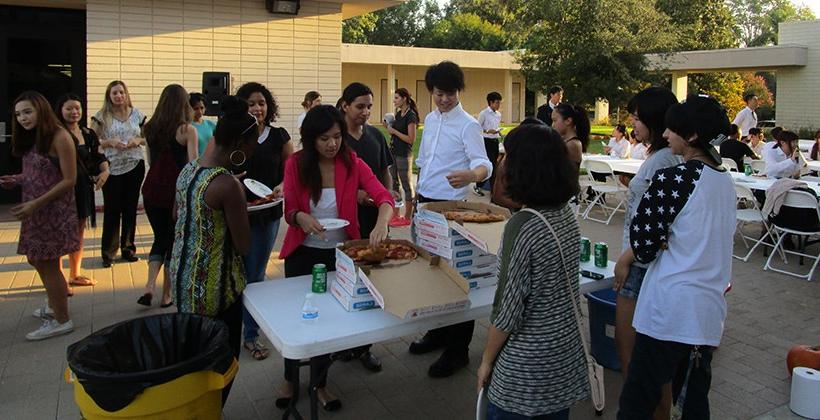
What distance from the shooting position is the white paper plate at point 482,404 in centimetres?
226

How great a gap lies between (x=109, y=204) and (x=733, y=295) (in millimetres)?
6006

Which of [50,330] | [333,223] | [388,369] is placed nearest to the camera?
[333,223]

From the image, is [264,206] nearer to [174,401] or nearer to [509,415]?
[174,401]

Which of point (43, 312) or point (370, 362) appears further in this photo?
point (43, 312)

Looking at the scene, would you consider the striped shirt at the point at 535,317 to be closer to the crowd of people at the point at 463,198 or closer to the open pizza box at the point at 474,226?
the crowd of people at the point at 463,198

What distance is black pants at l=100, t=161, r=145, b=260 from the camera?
621 centimetres

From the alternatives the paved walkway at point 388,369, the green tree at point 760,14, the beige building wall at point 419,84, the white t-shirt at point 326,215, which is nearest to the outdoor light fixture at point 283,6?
the paved walkway at point 388,369

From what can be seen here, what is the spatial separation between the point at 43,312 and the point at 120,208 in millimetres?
1849

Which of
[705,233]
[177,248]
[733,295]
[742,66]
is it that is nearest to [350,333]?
[177,248]

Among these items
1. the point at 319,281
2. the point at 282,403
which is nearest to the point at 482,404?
the point at 319,281

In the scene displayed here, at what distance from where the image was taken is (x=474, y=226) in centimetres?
287

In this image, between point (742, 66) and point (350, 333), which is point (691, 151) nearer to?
point (350, 333)

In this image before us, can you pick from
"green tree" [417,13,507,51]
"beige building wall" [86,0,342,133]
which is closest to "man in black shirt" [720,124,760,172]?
"beige building wall" [86,0,342,133]

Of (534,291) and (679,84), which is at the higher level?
(679,84)
